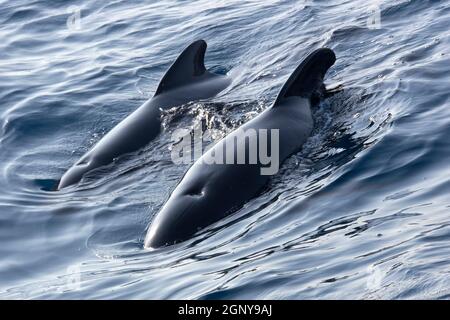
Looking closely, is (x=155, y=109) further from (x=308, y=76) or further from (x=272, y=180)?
(x=272, y=180)

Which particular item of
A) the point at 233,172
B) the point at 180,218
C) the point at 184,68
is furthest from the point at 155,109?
Result: the point at 180,218

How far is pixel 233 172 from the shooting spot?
1180cm

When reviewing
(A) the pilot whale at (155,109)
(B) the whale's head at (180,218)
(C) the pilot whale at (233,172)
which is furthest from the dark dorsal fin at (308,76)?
(B) the whale's head at (180,218)

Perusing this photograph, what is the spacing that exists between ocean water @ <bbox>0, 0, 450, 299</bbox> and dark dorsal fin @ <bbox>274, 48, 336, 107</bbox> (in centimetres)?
32

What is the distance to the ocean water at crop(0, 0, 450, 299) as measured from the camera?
934 centimetres

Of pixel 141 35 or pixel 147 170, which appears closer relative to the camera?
pixel 147 170

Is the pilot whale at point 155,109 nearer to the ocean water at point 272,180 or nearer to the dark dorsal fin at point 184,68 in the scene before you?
the dark dorsal fin at point 184,68

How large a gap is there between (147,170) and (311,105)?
227cm

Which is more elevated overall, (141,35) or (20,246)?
(141,35)

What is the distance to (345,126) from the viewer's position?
43.7 ft
